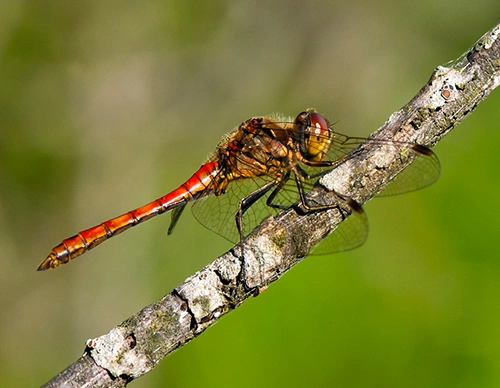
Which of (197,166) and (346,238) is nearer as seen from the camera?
(346,238)

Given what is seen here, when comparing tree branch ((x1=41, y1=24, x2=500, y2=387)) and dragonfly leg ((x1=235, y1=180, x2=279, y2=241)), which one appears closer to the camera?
tree branch ((x1=41, y1=24, x2=500, y2=387))

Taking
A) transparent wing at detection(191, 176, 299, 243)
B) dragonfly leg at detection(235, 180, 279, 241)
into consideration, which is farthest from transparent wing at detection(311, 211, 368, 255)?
dragonfly leg at detection(235, 180, 279, 241)

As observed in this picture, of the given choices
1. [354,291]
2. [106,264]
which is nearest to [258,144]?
[354,291]

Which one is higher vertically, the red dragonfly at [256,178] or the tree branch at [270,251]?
the red dragonfly at [256,178]

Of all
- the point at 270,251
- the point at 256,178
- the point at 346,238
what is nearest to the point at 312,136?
the point at 256,178

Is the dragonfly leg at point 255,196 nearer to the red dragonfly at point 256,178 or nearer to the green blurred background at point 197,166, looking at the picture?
the red dragonfly at point 256,178

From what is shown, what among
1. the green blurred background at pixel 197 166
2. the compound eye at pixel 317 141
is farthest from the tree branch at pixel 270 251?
the green blurred background at pixel 197 166

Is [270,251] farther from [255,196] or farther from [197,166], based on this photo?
[197,166]

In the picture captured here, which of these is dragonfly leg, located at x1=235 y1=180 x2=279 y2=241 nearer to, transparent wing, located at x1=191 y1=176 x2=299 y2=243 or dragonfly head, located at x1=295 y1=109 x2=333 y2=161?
transparent wing, located at x1=191 y1=176 x2=299 y2=243
